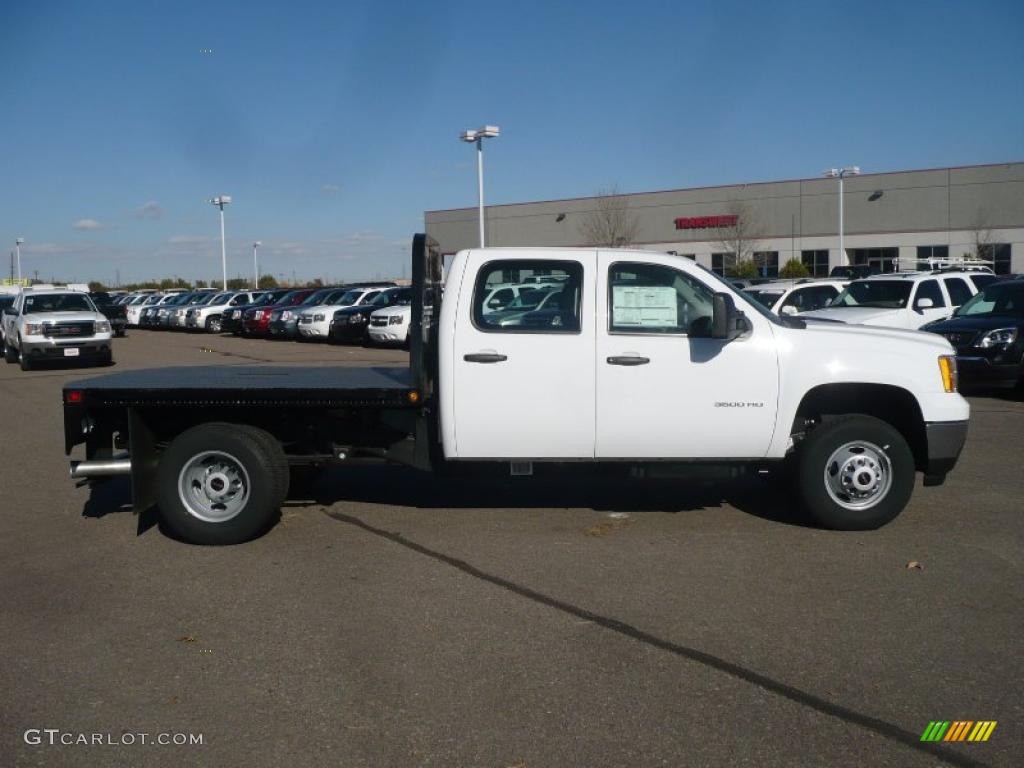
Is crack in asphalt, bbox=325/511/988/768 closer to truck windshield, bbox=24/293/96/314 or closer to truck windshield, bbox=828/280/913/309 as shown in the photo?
truck windshield, bbox=828/280/913/309

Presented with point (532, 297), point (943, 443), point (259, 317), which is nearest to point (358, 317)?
point (259, 317)

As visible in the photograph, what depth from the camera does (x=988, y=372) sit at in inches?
592

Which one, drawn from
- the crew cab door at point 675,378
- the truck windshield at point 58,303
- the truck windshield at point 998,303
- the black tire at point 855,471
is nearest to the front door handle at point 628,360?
the crew cab door at point 675,378

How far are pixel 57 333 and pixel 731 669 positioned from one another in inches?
854

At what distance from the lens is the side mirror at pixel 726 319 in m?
7.00

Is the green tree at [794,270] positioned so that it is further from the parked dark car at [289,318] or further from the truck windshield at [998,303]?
the truck windshield at [998,303]

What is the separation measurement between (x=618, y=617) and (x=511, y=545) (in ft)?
5.35

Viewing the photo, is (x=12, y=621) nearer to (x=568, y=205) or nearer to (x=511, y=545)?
(x=511, y=545)

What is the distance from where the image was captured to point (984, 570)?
21.6 feet

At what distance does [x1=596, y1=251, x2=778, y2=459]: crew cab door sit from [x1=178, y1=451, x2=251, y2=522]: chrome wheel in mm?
2551

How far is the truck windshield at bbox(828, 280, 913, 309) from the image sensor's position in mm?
18562

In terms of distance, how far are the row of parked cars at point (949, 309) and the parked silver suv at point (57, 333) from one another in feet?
48.2

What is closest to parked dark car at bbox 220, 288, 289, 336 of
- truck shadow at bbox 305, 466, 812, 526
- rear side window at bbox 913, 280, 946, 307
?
rear side window at bbox 913, 280, 946, 307

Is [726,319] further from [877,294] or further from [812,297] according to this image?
[812,297]
